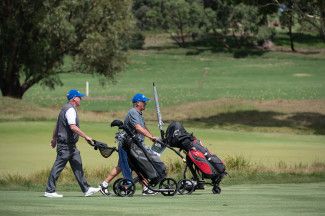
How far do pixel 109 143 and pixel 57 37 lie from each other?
21.1m

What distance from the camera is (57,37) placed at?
51.5 m

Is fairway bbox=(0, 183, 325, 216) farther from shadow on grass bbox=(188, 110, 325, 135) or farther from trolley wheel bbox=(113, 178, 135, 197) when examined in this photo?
shadow on grass bbox=(188, 110, 325, 135)

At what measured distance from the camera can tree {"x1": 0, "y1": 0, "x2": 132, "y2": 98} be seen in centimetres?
5050

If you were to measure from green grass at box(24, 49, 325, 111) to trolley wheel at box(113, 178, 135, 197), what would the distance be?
38018 millimetres

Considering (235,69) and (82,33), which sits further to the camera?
(235,69)

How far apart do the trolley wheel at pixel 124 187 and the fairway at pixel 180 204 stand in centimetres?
23

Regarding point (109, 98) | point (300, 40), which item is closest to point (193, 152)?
point (109, 98)

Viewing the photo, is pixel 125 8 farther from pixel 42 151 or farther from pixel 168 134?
pixel 168 134

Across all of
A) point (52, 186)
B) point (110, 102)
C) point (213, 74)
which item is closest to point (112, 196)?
point (52, 186)

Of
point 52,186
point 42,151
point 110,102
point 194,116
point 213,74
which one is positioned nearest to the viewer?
point 52,186

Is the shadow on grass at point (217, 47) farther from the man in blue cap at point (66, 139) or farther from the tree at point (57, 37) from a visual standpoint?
the man in blue cap at point (66, 139)

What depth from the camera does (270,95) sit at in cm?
6412

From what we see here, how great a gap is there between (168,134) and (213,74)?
69.7 m

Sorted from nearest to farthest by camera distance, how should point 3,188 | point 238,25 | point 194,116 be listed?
point 3,188 < point 194,116 < point 238,25
